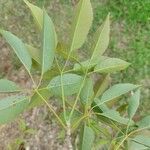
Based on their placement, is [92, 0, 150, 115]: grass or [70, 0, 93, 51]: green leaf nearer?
[70, 0, 93, 51]: green leaf

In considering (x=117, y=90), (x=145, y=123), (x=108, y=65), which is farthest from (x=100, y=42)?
(x=145, y=123)

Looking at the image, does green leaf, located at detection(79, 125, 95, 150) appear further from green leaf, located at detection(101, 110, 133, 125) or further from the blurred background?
the blurred background

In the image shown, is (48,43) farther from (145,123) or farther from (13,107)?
(145,123)

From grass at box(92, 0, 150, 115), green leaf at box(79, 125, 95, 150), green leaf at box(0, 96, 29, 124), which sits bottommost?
grass at box(92, 0, 150, 115)

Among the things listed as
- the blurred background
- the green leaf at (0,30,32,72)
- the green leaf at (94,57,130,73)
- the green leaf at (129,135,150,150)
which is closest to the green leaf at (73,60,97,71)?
the green leaf at (94,57,130,73)

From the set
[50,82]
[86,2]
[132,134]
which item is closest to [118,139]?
[132,134]
